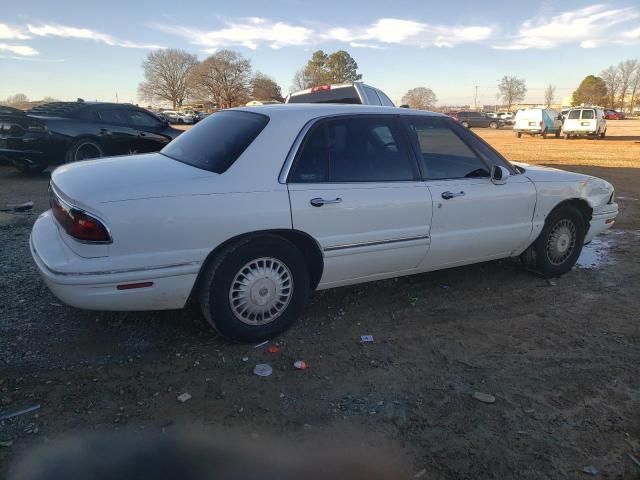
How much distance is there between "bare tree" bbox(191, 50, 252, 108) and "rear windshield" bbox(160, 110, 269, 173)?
7626 cm

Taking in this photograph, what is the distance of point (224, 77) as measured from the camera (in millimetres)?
77938

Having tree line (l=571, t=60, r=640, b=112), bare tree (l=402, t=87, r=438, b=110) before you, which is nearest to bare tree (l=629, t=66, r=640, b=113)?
tree line (l=571, t=60, r=640, b=112)

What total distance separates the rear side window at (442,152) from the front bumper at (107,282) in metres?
Result: 2.02

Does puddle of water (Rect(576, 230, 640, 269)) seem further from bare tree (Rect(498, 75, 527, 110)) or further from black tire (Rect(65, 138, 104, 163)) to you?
bare tree (Rect(498, 75, 527, 110))

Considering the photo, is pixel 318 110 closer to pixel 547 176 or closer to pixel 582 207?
pixel 547 176

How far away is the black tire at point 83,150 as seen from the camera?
8.99m

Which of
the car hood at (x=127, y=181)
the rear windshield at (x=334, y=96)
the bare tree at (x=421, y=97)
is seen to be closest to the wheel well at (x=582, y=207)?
the car hood at (x=127, y=181)

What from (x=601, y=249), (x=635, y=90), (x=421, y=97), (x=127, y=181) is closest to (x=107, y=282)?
(x=127, y=181)

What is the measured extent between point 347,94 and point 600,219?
4.66 meters

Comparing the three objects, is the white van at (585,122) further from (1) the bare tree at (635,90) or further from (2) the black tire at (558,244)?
(1) the bare tree at (635,90)

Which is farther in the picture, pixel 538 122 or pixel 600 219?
pixel 538 122

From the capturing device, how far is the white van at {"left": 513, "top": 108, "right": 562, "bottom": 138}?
29.3 metres

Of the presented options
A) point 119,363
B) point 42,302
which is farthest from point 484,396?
point 42,302

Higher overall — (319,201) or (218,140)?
(218,140)
